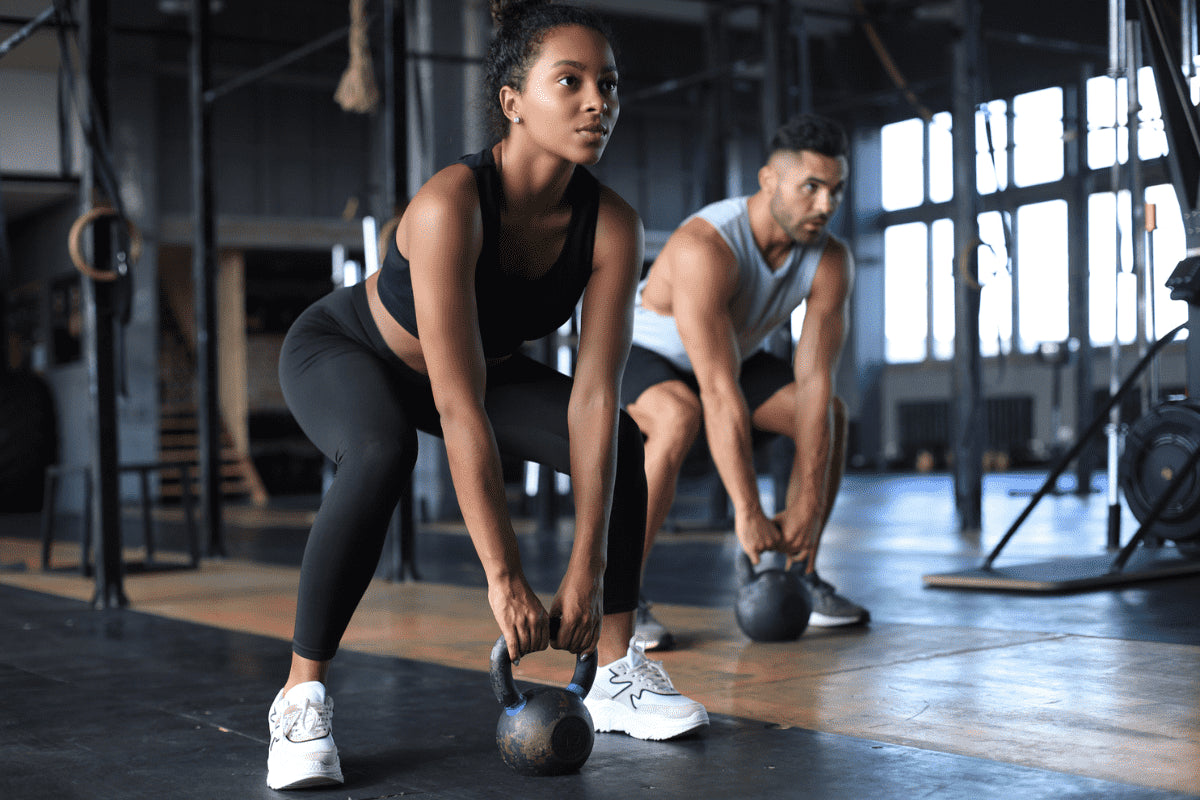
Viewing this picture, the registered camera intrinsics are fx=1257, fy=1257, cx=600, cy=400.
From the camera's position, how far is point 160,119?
11422 mm

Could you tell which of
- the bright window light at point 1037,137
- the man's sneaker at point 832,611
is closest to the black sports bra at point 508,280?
the man's sneaker at point 832,611

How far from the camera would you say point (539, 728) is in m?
1.57

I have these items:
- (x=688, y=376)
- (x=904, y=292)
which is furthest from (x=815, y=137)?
(x=904, y=292)

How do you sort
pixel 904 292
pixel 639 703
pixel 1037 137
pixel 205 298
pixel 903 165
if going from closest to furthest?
pixel 639 703 → pixel 205 298 → pixel 1037 137 → pixel 903 165 → pixel 904 292

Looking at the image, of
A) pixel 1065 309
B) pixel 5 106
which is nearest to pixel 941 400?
pixel 1065 309

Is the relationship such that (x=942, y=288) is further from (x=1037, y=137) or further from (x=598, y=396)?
(x=598, y=396)

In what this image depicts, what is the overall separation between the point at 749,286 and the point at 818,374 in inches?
9.4

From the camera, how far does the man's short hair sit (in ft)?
8.21

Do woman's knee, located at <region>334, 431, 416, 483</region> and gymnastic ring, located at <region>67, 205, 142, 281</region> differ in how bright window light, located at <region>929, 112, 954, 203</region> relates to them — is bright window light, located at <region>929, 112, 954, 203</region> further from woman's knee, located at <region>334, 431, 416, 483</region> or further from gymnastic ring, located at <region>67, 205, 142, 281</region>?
woman's knee, located at <region>334, 431, 416, 483</region>

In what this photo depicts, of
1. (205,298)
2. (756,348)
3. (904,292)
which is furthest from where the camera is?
(904,292)

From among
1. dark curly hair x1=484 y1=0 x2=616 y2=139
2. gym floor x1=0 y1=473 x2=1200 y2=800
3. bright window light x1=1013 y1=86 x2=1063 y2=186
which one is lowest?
gym floor x1=0 y1=473 x2=1200 y2=800

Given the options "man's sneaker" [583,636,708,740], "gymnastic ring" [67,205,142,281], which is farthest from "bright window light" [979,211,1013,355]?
"man's sneaker" [583,636,708,740]

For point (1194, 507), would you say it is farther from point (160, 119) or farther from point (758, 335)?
point (160, 119)

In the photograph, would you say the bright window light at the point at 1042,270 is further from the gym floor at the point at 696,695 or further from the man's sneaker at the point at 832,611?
the man's sneaker at the point at 832,611
